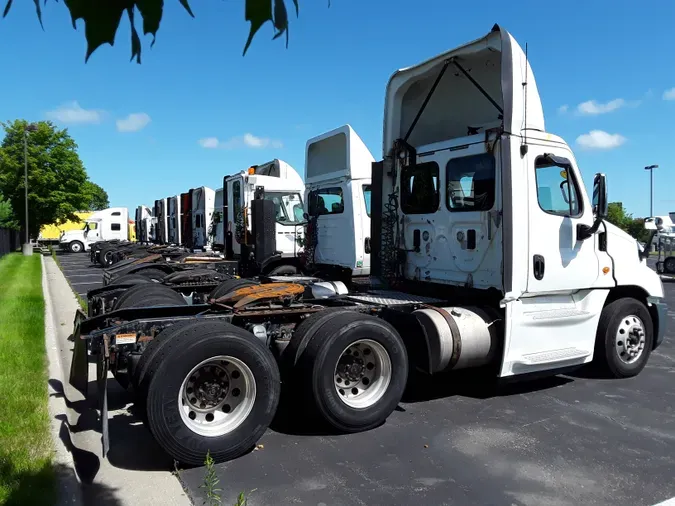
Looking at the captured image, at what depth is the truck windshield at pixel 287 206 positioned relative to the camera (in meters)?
13.4

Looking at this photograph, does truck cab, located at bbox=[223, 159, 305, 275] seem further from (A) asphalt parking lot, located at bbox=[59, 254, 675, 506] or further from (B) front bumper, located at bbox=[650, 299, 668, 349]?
(B) front bumper, located at bbox=[650, 299, 668, 349]

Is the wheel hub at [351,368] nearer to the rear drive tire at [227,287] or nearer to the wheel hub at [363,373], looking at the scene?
the wheel hub at [363,373]

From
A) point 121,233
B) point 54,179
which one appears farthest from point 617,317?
point 121,233

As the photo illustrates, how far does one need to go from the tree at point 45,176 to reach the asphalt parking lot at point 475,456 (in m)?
36.5

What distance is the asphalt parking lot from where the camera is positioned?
156 inches

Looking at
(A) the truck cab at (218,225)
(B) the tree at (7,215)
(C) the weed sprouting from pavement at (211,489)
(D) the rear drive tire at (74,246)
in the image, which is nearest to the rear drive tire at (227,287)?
(C) the weed sprouting from pavement at (211,489)

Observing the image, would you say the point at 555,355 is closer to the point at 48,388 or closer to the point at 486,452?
the point at 486,452

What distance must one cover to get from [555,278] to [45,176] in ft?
122

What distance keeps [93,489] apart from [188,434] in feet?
2.35

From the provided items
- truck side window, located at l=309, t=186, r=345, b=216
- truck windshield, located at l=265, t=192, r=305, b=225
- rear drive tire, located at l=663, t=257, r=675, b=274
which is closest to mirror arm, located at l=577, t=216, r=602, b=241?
truck side window, located at l=309, t=186, r=345, b=216

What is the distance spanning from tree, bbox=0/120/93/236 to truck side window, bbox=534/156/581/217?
36.9 metres

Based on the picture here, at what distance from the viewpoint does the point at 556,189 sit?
621cm

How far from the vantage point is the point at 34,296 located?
42.9ft

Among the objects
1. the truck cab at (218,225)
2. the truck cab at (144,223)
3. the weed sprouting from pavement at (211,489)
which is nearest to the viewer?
the weed sprouting from pavement at (211,489)
